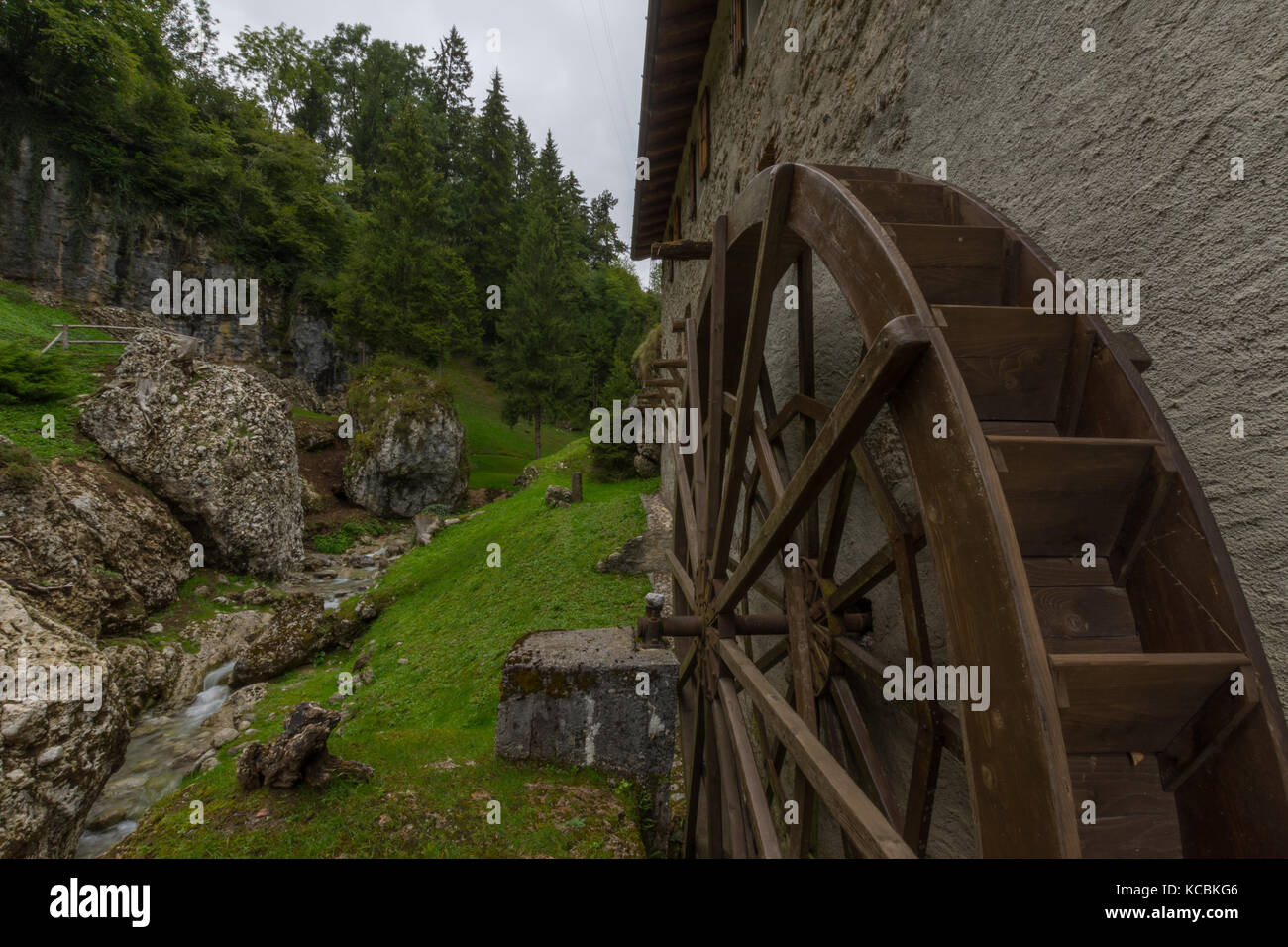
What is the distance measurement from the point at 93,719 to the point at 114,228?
25.9 metres

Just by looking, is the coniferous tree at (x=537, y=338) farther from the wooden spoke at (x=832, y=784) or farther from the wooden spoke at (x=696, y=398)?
the wooden spoke at (x=832, y=784)

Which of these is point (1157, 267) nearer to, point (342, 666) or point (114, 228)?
→ point (342, 666)

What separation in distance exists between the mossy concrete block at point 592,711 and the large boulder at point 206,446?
36.0 feet

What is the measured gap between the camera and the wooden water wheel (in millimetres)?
1213

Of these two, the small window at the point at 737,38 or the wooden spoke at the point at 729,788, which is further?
the small window at the point at 737,38

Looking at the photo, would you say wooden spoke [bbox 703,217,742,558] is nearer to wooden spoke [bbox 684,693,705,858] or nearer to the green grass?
wooden spoke [bbox 684,693,705,858]

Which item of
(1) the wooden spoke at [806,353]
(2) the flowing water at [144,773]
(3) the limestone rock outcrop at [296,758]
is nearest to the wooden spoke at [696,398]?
(1) the wooden spoke at [806,353]

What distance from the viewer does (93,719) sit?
5145 millimetres

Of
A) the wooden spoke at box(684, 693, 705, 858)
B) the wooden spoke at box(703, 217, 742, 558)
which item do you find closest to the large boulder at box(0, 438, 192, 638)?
the wooden spoke at box(684, 693, 705, 858)

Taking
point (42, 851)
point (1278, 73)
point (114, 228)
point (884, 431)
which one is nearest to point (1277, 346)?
point (1278, 73)

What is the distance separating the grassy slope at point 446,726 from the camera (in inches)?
132

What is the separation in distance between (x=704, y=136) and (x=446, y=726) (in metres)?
8.57

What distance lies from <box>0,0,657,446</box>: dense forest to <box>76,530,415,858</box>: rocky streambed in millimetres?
12040

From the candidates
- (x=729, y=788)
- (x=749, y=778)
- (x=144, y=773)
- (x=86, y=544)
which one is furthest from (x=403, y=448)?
(x=749, y=778)
